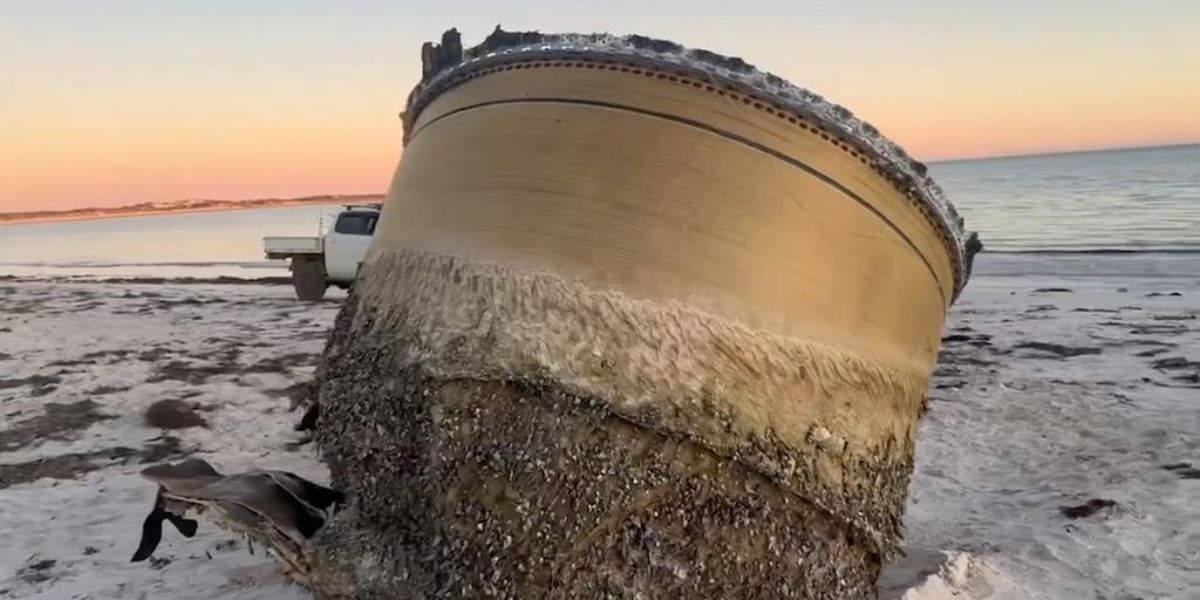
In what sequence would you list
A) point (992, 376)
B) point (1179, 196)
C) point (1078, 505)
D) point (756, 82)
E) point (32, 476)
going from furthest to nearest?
1. point (1179, 196)
2. point (992, 376)
3. point (32, 476)
4. point (1078, 505)
5. point (756, 82)

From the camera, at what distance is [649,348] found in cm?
233

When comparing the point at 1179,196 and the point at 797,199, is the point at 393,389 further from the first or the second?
the point at 1179,196

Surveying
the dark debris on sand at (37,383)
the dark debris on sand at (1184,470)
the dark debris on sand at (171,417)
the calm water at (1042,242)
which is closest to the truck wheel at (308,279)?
the calm water at (1042,242)

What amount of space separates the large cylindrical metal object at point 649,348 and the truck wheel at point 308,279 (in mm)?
13696

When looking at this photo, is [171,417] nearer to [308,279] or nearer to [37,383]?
[37,383]

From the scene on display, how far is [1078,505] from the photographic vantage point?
4785mm

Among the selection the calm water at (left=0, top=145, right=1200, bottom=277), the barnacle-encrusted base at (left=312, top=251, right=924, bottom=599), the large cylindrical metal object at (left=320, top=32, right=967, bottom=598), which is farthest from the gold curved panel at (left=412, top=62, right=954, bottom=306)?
the calm water at (left=0, top=145, right=1200, bottom=277)

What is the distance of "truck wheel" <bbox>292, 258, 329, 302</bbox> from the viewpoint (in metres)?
15.6

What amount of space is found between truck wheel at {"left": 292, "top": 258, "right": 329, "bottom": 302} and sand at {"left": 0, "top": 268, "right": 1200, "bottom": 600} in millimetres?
3974

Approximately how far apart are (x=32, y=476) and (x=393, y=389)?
379 centimetres

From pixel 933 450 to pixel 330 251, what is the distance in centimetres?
1080

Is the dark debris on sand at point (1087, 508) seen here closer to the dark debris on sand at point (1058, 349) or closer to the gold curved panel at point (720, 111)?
the gold curved panel at point (720, 111)

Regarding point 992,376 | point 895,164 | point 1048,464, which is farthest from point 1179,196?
point 895,164

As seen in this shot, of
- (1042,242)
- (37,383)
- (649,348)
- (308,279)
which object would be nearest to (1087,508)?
(649,348)
